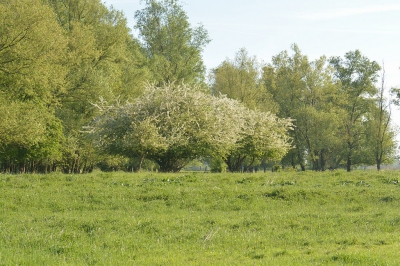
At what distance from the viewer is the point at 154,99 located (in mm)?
32750

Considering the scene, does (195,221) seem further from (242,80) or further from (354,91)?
(354,91)

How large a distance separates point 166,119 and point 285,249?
2256cm

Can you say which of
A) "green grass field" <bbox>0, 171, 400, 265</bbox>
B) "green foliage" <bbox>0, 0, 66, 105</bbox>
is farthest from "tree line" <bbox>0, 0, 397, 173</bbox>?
"green grass field" <bbox>0, 171, 400, 265</bbox>

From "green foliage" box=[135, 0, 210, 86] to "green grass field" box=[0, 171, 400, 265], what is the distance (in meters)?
30.6

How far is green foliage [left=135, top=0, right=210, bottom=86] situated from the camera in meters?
51.8

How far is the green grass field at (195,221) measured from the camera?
31.7ft

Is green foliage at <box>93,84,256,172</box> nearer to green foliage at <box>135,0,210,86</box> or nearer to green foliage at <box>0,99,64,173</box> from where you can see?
green foliage at <box>0,99,64,173</box>

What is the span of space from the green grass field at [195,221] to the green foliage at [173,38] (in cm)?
3058

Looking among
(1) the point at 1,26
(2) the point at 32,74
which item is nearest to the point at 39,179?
(2) the point at 32,74

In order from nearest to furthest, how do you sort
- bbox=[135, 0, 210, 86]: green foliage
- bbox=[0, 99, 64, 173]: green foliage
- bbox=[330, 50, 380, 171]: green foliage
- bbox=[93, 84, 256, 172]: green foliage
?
1. bbox=[0, 99, 64, 173]: green foliage
2. bbox=[93, 84, 256, 172]: green foliage
3. bbox=[135, 0, 210, 86]: green foliage
4. bbox=[330, 50, 380, 171]: green foliage

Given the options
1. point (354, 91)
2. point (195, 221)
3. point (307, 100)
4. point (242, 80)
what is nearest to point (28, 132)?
point (195, 221)

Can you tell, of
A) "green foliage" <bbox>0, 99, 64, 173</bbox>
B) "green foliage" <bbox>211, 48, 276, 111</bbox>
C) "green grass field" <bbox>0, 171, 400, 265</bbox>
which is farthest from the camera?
"green foliage" <bbox>211, 48, 276, 111</bbox>

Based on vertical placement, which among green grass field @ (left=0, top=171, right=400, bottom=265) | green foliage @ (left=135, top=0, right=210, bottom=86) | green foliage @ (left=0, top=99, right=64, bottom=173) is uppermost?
green foliage @ (left=135, top=0, right=210, bottom=86)

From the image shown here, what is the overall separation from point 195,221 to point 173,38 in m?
41.3
